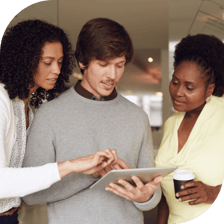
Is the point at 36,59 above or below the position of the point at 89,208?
above

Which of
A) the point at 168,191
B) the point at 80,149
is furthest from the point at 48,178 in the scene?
the point at 168,191

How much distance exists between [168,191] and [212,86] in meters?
0.63

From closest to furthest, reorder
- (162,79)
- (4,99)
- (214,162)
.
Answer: (4,99), (214,162), (162,79)

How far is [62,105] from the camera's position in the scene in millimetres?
1122

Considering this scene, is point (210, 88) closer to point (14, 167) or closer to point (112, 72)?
point (112, 72)

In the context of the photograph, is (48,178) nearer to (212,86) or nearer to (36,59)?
(36,59)

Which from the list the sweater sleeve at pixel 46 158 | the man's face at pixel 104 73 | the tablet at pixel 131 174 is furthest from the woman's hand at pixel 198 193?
the man's face at pixel 104 73

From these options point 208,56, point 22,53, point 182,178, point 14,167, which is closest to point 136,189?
point 182,178

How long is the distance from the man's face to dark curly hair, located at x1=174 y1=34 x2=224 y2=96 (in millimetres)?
527

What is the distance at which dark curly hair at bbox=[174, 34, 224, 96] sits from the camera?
141cm

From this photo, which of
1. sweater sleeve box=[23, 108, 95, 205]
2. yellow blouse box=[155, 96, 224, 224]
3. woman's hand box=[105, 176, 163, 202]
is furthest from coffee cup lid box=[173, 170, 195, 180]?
sweater sleeve box=[23, 108, 95, 205]

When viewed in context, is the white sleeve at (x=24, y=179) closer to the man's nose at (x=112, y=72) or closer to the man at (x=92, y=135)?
the man at (x=92, y=135)

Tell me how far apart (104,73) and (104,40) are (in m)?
0.13

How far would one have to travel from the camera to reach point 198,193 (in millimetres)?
1316
